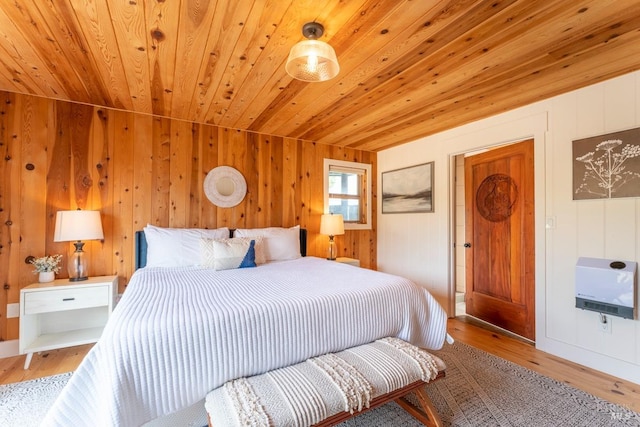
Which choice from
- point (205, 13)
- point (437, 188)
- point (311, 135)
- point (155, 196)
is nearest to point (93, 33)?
point (205, 13)

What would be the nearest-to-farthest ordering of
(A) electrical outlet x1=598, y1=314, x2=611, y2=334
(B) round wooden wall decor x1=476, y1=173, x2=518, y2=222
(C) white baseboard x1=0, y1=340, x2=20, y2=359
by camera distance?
(A) electrical outlet x1=598, y1=314, x2=611, y2=334
(C) white baseboard x1=0, y1=340, x2=20, y2=359
(B) round wooden wall decor x1=476, y1=173, x2=518, y2=222

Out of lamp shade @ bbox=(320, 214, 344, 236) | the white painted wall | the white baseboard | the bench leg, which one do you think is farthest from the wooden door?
the white baseboard

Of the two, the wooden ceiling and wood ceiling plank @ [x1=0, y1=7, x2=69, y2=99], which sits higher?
wood ceiling plank @ [x1=0, y1=7, x2=69, y2=99]

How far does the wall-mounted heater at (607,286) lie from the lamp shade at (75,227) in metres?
4.04

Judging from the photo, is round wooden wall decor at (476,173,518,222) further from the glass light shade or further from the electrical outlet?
the glass light shade

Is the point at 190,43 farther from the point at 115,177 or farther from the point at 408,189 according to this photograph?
the point at 408,189

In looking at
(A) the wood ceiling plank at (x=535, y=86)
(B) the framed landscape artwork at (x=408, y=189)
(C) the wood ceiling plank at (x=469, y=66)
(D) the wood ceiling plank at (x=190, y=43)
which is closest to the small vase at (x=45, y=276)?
(D) the wood ceiling plank at (x=190, y=43)

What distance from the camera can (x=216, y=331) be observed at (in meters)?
1.28

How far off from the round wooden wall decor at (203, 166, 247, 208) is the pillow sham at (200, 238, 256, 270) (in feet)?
2.41

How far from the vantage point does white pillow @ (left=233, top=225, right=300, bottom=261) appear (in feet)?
10.1

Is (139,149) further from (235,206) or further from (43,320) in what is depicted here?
(43,320)

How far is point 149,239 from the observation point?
2.69 m

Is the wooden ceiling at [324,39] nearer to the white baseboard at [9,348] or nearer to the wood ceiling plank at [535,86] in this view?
the wood ceiling plank at [535,86]

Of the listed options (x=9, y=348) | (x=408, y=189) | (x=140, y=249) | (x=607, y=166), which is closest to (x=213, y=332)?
(x=140, y=249)
